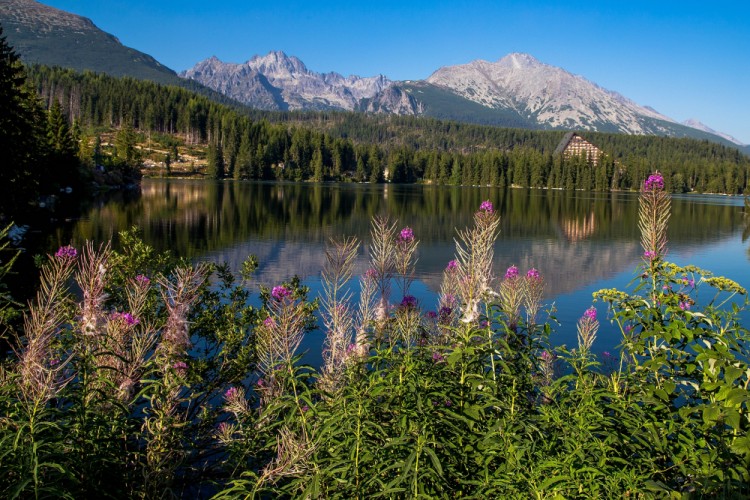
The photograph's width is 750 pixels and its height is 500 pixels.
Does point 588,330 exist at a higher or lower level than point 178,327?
lower

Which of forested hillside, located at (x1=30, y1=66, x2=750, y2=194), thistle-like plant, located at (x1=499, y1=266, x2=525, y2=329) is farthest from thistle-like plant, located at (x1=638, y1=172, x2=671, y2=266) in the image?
forested hillside, located at (x1=30, y1=66, x2=750, y2=194)

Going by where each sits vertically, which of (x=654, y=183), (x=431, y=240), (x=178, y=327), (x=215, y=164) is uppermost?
(x=215, y=164)

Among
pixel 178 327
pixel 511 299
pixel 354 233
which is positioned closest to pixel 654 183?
pixel 511 299

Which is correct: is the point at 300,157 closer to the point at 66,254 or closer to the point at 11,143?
the point at 11,143

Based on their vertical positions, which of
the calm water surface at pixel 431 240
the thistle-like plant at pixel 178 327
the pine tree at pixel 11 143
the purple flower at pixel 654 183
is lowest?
the calm water surface at pixel 431 240

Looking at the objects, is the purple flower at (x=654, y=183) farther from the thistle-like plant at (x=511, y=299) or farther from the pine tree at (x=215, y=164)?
the pine tree at (x=215, y=164)

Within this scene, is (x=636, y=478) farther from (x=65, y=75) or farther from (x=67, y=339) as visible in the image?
(x=65, y=75)

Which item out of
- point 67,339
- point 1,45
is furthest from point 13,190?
point 67,339

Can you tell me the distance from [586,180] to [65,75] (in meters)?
184

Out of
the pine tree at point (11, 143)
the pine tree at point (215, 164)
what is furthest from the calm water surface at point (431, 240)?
the pine tree at point (215, 164)

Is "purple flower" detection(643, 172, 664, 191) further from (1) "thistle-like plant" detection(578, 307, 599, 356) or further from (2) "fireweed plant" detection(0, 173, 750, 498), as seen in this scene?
(1) "thistle-like plant" detection(578, 307, 599, 356)

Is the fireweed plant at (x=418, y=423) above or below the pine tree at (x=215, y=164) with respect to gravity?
below

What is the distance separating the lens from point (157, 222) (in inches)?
1614

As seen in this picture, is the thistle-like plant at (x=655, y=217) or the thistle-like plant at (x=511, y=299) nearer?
the thistle-like plant at (x=655, y=217)
